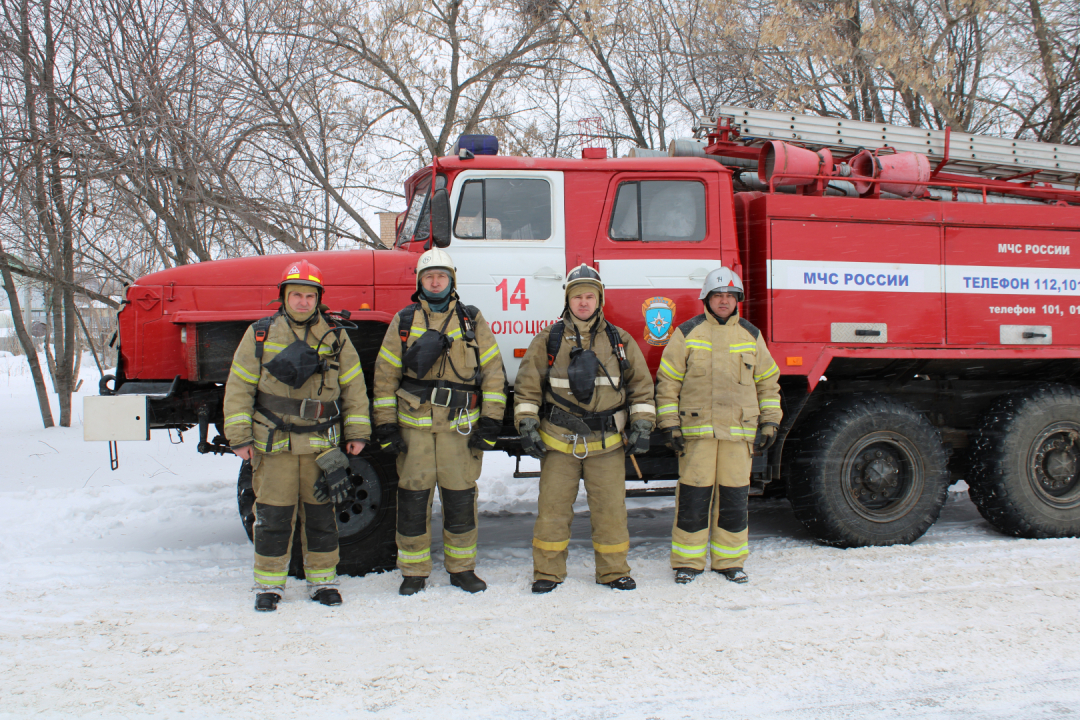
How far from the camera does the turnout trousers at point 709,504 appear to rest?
442 centimetres

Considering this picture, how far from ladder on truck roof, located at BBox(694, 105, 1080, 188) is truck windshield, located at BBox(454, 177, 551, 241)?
1.50 meters

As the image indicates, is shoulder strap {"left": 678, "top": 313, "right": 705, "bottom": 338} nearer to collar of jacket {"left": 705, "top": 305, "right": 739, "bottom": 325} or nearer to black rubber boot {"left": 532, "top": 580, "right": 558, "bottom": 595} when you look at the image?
collar of jacket {"left": 705, "top": 305, "right": 739, "bottom": 325}

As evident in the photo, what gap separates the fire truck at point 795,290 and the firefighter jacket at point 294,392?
29 centimetres

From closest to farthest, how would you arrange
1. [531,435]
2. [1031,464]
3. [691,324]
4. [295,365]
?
[295,365] → [531,435] → [691,324] → [1031,464]

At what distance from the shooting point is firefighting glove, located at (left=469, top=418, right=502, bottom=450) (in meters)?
4.20

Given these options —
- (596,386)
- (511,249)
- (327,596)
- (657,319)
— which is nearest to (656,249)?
(657,319)

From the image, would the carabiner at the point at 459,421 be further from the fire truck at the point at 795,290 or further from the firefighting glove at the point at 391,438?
the fire truck at the point at 795,290

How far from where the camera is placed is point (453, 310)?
14.0 ft

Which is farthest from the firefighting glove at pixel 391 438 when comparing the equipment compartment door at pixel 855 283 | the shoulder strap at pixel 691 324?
the equipment compartment door at pixel 855 283

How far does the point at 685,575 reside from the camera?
4363mm

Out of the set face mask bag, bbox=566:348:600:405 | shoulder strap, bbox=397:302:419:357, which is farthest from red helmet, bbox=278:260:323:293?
face mask bag, bbox=566:348:600:405

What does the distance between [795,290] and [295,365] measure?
329 centimetres

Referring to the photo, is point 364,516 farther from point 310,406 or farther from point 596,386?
point 596,386

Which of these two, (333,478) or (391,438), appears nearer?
(333,478)
